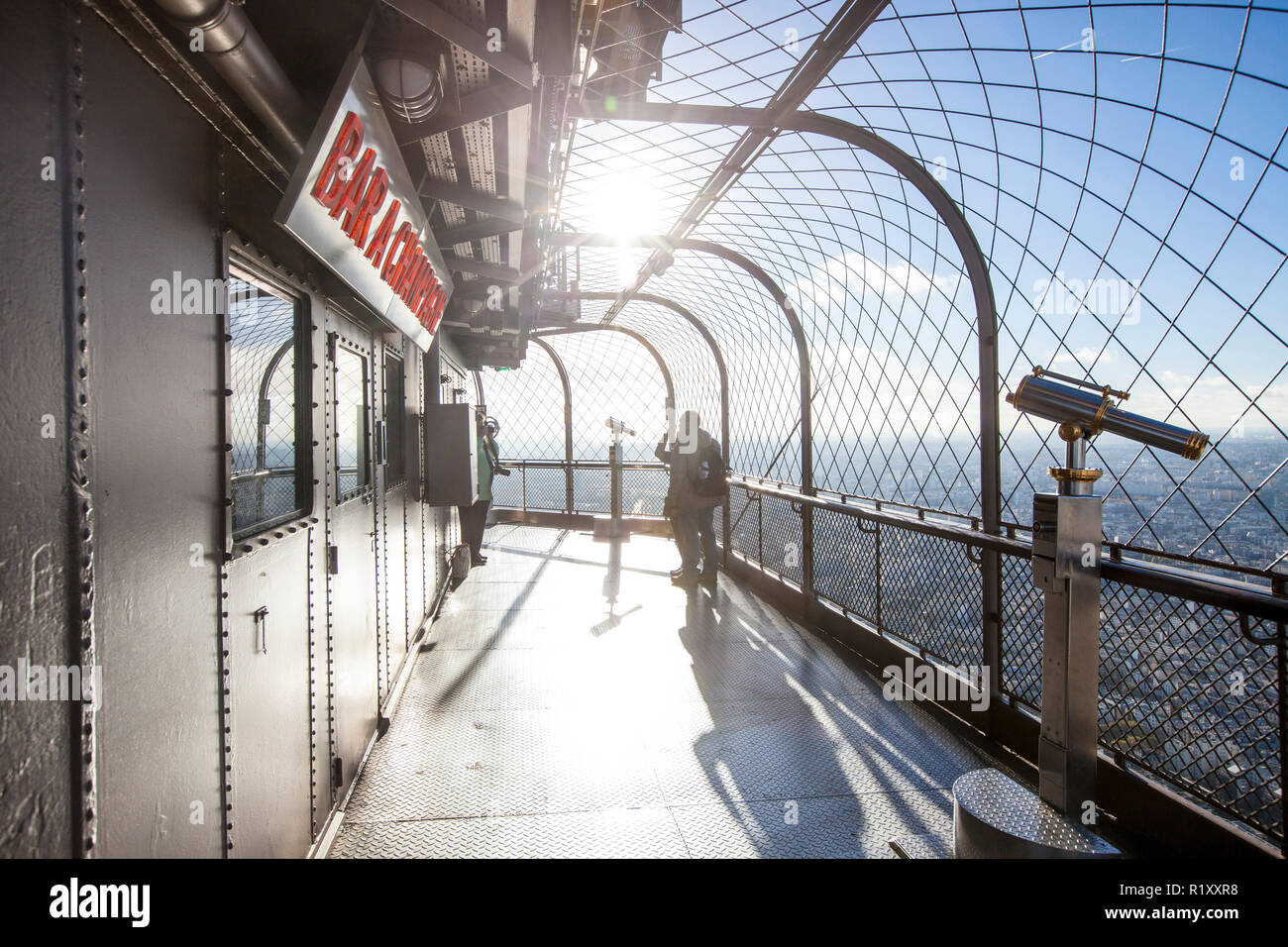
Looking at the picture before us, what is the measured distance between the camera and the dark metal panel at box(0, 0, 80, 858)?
117cm

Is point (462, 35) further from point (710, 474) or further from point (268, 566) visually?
point (710, 474)

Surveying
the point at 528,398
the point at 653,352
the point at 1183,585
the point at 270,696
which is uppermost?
the point at 653,352

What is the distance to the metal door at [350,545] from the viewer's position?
340 centimetres

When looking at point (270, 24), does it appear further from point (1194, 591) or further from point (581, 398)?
point (581, 398)

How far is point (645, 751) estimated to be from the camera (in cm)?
419

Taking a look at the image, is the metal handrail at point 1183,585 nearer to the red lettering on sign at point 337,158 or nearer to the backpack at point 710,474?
the red lettering on sign at point 337,158

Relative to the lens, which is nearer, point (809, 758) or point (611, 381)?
point (809, 758)

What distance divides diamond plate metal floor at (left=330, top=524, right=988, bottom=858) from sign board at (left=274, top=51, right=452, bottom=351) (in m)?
2.78

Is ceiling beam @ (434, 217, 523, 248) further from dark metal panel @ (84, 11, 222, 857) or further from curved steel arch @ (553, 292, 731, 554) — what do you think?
curved steel arch @ (553, 292, 731, 554)

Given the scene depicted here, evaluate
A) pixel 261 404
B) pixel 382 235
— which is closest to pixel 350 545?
pixel 261 404

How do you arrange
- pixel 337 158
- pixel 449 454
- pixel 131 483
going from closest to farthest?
pixel 131 483
pixel 337 158
pixel 449 454

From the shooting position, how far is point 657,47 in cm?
454

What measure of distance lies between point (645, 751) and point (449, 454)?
151 inches

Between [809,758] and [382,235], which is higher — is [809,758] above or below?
below
